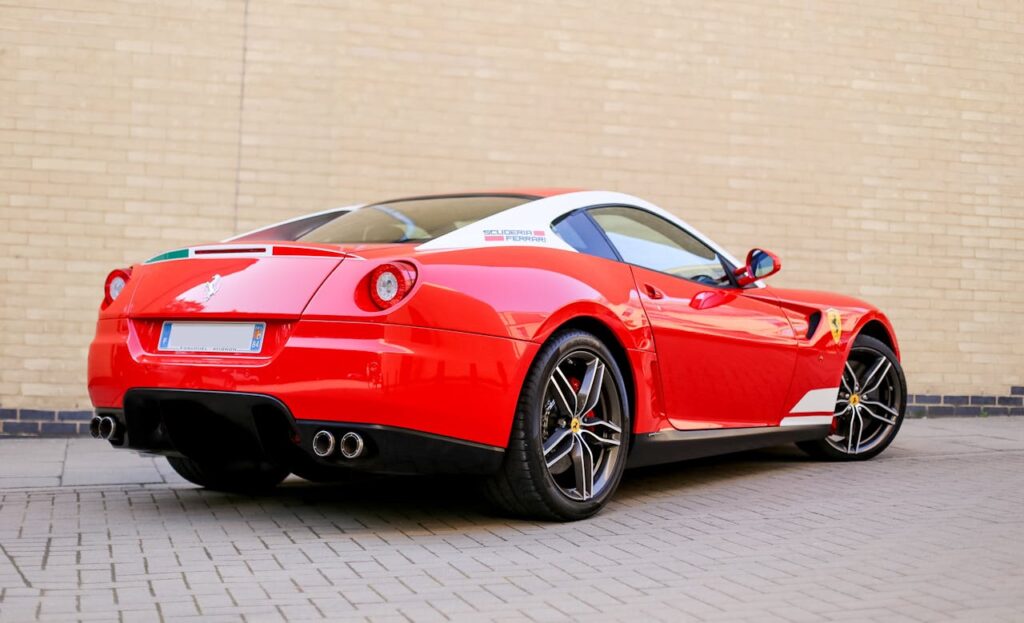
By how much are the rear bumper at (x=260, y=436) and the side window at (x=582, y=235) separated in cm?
112

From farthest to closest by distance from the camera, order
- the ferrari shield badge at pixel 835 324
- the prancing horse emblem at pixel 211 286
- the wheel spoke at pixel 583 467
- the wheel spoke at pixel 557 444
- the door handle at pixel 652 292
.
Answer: the ferrari shield badge at pixel 835 324 < the door handle at pixel 652 292 < the wheel spoke at pixel 583 467 < the wheel spoke at pixel 557 444 < the prancing horse emblem at pixel 211 286

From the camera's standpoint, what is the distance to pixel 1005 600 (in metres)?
3.70

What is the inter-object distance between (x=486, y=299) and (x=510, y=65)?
5.21 m

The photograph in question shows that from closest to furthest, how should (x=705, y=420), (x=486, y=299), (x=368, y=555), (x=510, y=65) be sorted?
(x=368, y=555) → (x=486, y=299) → (x=705, y=420) → (x=510, y=65)

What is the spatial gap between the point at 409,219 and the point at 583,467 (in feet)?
4.33

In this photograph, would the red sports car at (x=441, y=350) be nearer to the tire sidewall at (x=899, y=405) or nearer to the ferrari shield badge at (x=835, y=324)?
the ferrari shield badge at (x=835, y=324)

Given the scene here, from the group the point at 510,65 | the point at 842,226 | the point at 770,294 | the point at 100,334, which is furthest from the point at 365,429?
the point at 842,226

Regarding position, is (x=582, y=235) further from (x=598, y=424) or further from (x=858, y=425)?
(x=858, y=425)

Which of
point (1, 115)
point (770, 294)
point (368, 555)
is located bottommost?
point (368, 555)

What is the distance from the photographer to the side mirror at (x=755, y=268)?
6.19m

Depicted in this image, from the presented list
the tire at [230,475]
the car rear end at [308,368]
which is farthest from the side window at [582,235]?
the tire at [230,475]

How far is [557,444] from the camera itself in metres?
5.00

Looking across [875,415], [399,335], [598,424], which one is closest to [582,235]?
[598,424]

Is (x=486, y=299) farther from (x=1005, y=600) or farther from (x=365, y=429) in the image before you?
(x=1005, y=600)
